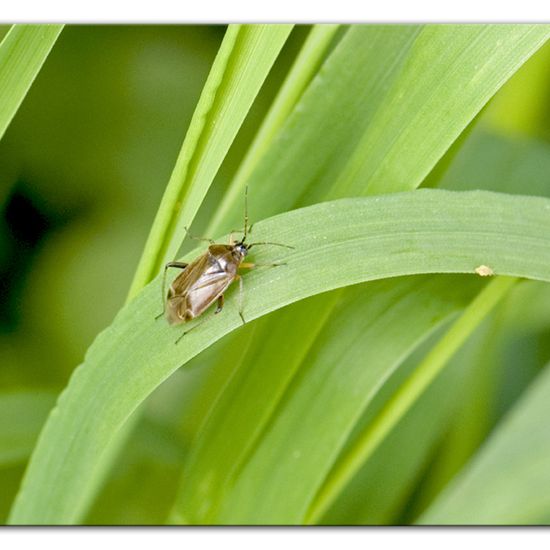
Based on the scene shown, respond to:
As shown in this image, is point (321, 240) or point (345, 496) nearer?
point (321, 240)

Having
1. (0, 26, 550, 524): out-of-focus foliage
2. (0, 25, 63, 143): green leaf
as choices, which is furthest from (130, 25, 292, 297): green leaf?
(0, 25, 63, 143): green leaf

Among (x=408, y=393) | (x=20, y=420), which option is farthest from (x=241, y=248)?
(x=20, y=420)

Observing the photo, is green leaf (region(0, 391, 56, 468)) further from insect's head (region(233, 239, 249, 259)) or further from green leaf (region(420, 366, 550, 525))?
green leaf (region(420, 366, 550, 525))

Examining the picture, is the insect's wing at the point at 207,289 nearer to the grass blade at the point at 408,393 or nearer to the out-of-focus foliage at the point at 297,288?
the out-of-focus foliage at the point at 297,288
